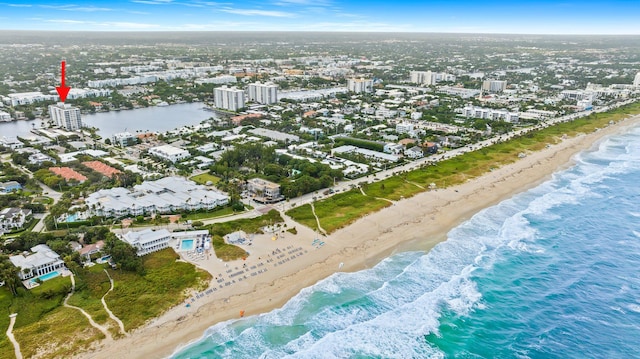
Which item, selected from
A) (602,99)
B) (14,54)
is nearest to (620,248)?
(602,99)

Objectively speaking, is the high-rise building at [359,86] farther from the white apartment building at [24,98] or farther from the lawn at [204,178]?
the white apartment building at [24,98]

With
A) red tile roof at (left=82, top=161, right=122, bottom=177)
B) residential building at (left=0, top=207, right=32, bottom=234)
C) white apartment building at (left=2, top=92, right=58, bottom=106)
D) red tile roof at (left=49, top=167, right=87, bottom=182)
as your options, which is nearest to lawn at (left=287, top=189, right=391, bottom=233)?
residential building at (left=0, top=207, right=32, bottom=234)

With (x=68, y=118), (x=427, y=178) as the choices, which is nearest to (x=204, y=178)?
(x=427, y=178)

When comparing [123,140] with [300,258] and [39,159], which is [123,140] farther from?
[300,258]

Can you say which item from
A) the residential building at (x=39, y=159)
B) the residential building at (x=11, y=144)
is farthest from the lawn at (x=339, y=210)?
the residential building at (x=11, y=144)

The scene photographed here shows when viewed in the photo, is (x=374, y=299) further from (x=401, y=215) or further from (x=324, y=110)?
(x=324, y=110)
